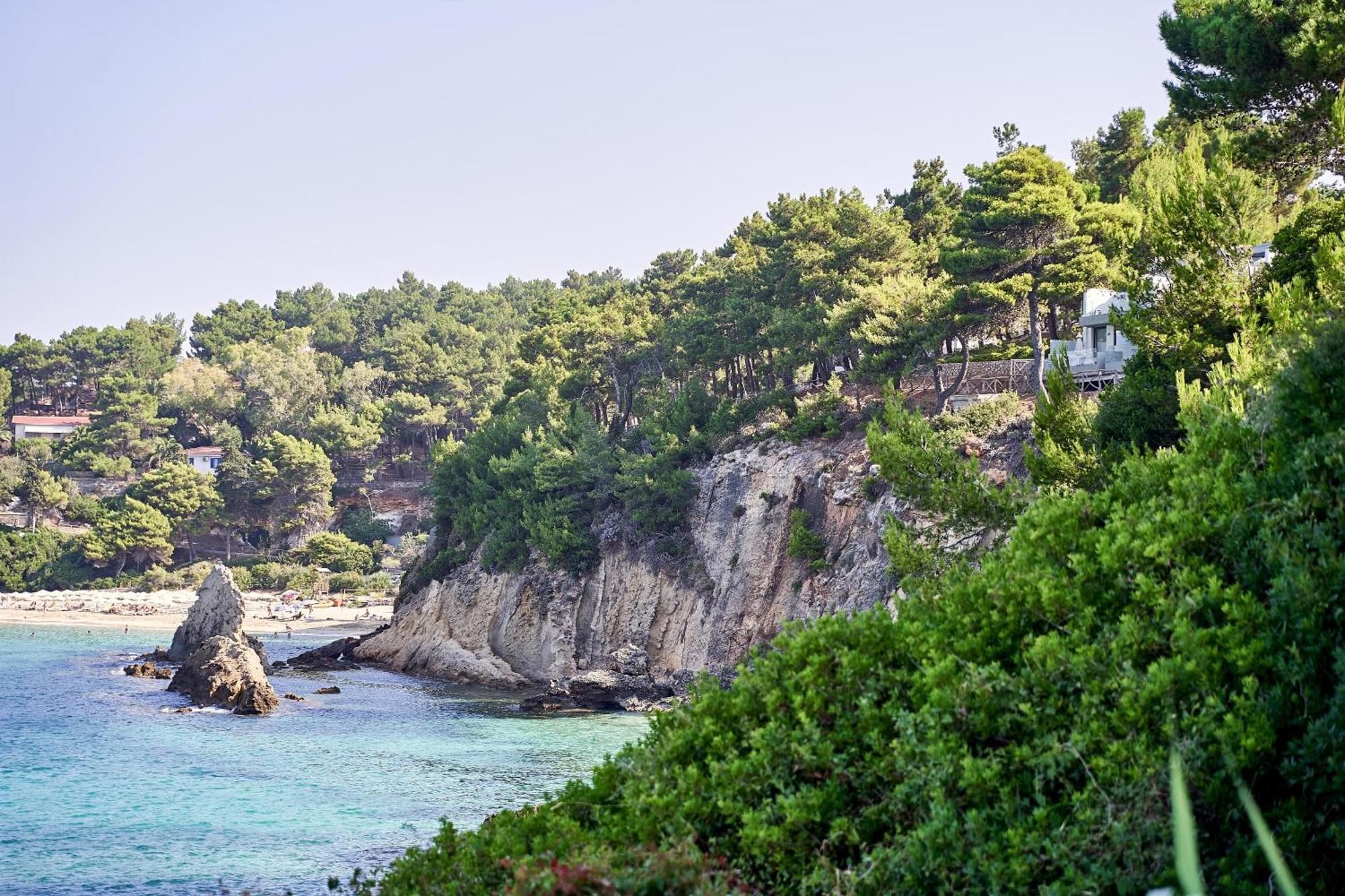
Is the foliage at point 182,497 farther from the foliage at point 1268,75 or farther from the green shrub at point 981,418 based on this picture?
the foliage at point 1268,75

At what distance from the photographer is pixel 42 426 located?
396ft

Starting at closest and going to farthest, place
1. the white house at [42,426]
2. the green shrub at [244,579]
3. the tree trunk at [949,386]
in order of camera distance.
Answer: the tree trunk at [949,386] → the green shrub at [244,579] → the white house at [42,426]

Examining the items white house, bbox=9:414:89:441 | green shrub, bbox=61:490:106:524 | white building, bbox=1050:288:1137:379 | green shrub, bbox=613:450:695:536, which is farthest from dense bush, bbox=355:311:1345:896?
white house, bbox=9:414:89:441

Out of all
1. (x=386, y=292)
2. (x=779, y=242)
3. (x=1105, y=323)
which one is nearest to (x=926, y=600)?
(x=1105, y=323)

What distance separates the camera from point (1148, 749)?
10.5 meters

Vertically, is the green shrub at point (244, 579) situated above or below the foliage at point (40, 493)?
below

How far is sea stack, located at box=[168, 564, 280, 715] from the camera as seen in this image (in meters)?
49.1

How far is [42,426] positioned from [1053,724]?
12852 centimetres

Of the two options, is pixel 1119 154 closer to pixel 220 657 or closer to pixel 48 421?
pixel 220 657

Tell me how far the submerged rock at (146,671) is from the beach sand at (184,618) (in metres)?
19.5

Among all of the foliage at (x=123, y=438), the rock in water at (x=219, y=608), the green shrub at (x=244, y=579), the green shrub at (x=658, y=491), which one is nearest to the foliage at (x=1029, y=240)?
the green shrub at (x=658, y=491)

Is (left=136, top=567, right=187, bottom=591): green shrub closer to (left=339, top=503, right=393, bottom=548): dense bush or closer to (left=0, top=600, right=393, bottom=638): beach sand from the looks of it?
(left=0, top=600, right=393, bottom=638): beach sand

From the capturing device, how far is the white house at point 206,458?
364 feet

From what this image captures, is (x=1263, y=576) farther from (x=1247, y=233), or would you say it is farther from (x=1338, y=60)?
(x=1338, y=60)
